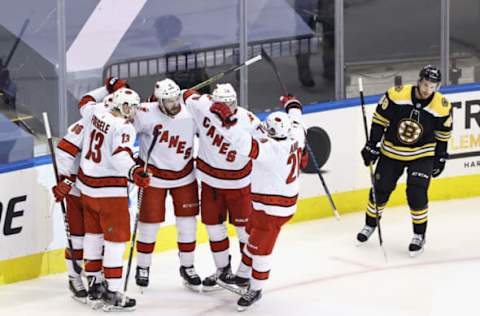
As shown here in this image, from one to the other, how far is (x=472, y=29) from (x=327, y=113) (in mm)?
1385

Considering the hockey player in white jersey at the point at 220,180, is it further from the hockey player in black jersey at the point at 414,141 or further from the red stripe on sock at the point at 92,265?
the hockey player in black jersey at the point at 414,141

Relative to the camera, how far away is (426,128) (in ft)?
20.4

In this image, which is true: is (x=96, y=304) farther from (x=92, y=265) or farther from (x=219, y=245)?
(x=219, y=245)

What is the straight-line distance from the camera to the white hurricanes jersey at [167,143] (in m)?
5.35

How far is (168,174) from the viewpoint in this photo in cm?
544

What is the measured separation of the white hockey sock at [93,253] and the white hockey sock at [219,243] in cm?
58

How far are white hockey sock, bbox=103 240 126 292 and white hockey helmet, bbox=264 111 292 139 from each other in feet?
2.86

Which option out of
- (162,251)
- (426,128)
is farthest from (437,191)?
(162,251)

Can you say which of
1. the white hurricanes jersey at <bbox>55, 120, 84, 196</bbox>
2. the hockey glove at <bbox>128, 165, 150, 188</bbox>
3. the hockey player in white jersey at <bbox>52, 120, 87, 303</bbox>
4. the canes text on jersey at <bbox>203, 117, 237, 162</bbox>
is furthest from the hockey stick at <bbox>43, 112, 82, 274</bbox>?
the canes text on jersey at <bbox>203, 117, 237, 162</bbox>

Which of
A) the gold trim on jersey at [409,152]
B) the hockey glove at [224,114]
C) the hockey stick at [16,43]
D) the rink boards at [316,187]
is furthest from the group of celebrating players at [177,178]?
the gold trim on jersey at [409,152]

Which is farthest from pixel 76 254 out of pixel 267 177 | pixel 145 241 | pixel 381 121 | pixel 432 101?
pixel 432 101

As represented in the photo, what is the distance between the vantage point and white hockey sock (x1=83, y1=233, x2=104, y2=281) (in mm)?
5223

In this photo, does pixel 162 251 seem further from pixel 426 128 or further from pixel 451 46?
pixel 451 46

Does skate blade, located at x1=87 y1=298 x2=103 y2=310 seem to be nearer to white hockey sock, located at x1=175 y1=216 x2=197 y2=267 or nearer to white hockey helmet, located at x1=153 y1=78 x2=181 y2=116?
white hockey sock, located at x1=175 y1=216 x2=197 y2=267
